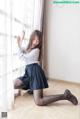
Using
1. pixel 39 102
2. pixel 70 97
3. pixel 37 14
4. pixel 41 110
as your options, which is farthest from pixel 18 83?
pixel 37 14

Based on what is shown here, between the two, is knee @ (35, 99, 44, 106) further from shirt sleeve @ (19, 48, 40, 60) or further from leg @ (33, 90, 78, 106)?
shirt sleeve @ (19, 48, 40, 60)

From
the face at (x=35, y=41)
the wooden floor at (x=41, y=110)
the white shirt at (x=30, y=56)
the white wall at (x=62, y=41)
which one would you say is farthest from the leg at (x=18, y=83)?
the white wall at (x=62, y=41)

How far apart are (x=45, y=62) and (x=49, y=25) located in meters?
0.76

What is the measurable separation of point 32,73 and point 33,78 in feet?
0.23

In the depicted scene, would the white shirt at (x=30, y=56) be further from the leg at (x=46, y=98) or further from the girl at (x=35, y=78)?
the leg at (x=46, y=98)

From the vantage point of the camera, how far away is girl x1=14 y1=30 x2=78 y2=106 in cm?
239

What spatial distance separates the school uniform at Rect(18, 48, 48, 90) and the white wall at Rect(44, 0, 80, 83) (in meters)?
1.21

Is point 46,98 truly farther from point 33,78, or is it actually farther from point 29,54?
point 29,54

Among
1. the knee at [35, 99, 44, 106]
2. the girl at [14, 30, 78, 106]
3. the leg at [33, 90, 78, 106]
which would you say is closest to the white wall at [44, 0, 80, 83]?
the girl at [14, 30, 78, 106]

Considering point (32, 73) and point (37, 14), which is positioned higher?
point (37, 14)

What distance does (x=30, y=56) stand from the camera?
2.49 meters

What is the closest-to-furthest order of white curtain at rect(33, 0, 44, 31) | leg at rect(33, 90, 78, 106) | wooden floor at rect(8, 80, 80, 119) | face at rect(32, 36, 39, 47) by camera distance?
wooden floor at rect(8, 80, 80, 119)
leg at rect(33, 90, 78, 106)
face at rect(32, 36, 39, 47)
white curtain at rect(33, 0, 44, 31)

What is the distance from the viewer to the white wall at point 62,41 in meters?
3.52

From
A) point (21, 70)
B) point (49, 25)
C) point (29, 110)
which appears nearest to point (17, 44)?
point (21, 70)
